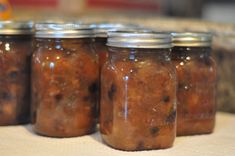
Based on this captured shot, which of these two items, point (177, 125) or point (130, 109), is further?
point (177, 125)

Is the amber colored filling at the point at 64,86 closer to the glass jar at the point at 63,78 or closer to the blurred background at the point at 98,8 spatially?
the glass jar at the point at 63,78

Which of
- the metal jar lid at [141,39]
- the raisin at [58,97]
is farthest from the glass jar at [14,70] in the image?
the metal jar lid at [141,39]

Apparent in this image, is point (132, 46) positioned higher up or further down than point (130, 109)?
higher up

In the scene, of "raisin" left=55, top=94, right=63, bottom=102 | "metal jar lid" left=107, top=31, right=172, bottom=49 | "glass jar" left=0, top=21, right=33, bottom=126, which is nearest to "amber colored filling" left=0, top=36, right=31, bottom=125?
"glass jar" left=0, top=21, right=33, bottom=126

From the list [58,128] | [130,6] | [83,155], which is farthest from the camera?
[130,6]

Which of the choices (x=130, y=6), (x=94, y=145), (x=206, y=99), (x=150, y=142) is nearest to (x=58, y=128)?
(x=94, y=145)

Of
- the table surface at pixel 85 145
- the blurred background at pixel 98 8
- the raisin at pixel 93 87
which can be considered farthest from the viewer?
the blurred background at pixel 98 8

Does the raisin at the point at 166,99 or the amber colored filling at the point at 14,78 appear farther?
the amber colored filling at the point at 14,78

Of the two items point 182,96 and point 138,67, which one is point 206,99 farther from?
point 138,67
